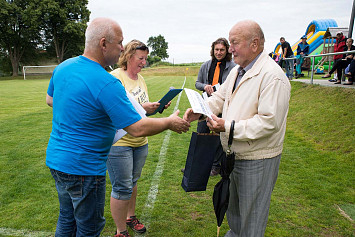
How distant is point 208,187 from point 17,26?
5044cm

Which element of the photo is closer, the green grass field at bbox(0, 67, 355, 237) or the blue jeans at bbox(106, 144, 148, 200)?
the blue jeans at bbox(106, 144, 148, 200)

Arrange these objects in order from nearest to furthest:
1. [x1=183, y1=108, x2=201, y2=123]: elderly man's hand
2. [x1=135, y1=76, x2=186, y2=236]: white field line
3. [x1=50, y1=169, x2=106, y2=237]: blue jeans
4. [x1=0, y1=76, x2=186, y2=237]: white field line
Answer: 1. [x1=50, y1=169, x2=106, y2=237]: blue jeans
2. [x1=183, y1=108, x2=201, y2=123]: elderly man's hand
3. [x1=0, y1=76, x2=186, y2=237]: white field line
4. [x1=135, y1=76, x2=186, y2=236]: white field line

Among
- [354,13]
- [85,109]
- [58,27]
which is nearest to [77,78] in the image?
[85,109]

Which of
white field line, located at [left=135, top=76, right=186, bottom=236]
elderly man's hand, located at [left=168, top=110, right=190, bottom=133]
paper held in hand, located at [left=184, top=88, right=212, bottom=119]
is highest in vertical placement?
paper held in hand, located at [left=184, top=88, right=212, bottom=119]

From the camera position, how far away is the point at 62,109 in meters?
1.90

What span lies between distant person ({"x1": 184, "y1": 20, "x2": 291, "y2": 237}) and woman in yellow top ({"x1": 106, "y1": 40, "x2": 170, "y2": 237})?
3.35 feet

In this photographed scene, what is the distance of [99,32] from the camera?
191cm

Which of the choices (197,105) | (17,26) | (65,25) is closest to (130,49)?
(197,105)

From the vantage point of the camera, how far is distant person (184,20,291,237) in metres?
2.13

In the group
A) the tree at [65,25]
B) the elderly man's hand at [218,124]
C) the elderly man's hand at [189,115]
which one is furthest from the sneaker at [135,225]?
the tree at [65,25]

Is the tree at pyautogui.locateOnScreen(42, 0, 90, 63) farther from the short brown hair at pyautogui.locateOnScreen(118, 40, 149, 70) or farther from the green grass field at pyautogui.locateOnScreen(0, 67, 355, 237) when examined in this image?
the short brown hair at pyautogui.locateOnScreen(118, 40, 149, 70)

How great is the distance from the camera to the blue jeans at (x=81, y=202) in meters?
A: 1.98

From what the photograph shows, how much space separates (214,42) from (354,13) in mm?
9845

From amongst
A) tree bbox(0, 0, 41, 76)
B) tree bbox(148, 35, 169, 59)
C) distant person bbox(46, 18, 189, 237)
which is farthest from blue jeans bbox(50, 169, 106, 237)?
tree bbox(148, 35, 169, 59)
